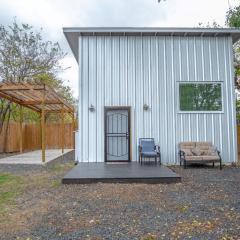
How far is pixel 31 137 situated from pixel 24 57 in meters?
4.93

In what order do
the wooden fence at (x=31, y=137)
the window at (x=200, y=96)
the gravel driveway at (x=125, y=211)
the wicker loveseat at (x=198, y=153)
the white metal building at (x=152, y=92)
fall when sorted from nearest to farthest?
1. the gravel driveway at (x=125, y=211)
2. the wicker loveseat at (x=198, y=153)
3. the white metal building at (x=152, y=92)
4. the window at (x=200, y=96)
5. the wooden fence at (x=31, y=137)

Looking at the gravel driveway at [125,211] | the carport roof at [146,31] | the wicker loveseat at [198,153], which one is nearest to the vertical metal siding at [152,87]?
the carport roof at [146,31]

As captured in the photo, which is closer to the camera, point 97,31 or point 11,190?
point 11,190

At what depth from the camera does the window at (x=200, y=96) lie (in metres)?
11.0

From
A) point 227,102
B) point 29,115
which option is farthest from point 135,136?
point 29,115

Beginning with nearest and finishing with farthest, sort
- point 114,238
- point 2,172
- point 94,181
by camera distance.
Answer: point 114,238, point 94,181, point 2,172

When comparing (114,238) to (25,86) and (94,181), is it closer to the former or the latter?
(94,181)

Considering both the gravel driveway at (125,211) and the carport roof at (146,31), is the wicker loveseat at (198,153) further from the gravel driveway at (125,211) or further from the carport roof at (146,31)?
the carport roof at (146,31)

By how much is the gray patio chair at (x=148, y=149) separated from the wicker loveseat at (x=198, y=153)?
742mm

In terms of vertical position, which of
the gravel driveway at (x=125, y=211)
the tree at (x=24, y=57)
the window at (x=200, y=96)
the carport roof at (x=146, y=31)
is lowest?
the gravel driveway at (x=125, y=211)

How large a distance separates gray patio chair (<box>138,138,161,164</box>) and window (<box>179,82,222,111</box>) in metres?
1.49

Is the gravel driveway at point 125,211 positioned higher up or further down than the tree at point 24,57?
further down

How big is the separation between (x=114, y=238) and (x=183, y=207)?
Result: 1.70 metres

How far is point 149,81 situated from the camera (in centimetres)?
1102
